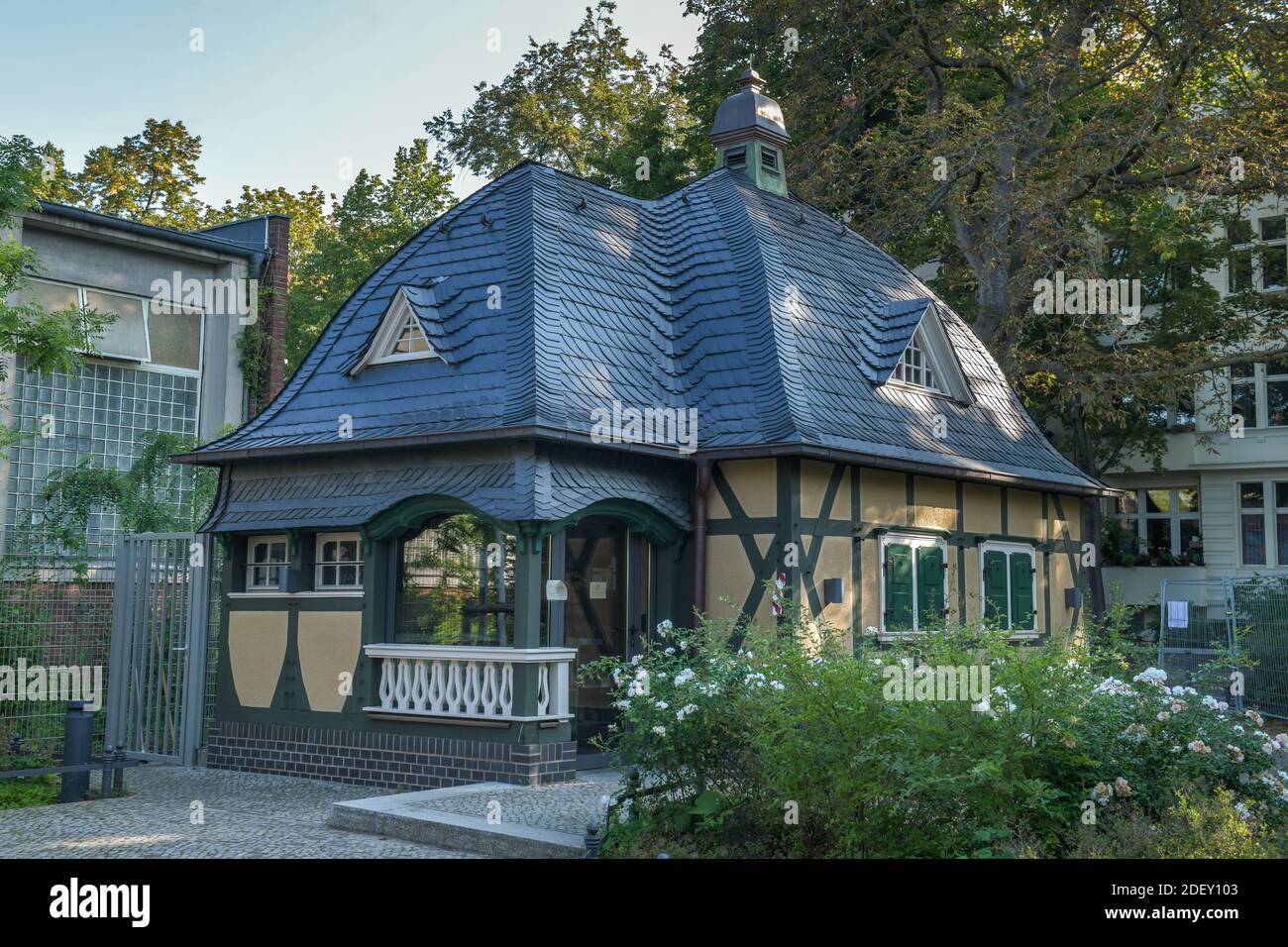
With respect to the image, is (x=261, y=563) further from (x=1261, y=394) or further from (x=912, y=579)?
(x=1261, y=394)

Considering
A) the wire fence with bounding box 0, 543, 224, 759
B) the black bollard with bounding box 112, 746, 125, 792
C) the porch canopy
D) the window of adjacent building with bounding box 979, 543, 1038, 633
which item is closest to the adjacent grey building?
the wire fence with bounding box 0, 543, 224, 759

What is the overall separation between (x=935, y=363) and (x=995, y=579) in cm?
281

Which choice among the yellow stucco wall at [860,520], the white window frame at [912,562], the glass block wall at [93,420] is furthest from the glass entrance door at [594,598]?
the glass block wall at [93,420]

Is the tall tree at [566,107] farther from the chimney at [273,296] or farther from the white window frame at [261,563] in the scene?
the white window frame at [261,563]

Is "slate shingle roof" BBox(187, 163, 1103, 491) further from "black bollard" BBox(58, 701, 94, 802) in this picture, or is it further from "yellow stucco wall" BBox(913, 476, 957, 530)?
"black bollard" BBox(58, 701, 94, 802)

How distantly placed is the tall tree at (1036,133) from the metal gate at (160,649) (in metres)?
12.7

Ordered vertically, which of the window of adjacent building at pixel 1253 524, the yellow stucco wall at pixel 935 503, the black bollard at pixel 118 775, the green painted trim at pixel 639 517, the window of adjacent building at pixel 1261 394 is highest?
the window of adjacent building at pixel 1261 394

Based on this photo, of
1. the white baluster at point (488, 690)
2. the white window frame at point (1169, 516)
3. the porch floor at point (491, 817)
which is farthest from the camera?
the white window frame at point (1169, 516)

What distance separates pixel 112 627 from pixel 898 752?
10.5m

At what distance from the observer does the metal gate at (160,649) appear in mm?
14359

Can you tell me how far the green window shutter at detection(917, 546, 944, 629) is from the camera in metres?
14.9

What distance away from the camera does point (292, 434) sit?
13812 mm

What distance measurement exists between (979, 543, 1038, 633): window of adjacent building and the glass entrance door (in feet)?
15.8

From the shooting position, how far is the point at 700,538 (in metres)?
13.4
